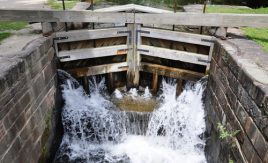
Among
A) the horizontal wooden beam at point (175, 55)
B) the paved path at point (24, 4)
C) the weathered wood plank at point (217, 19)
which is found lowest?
the horizontal wooden beam at point (175, 55)

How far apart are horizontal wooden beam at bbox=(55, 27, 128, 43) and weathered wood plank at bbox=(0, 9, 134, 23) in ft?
1.31

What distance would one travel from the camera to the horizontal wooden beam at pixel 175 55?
20.2 ft

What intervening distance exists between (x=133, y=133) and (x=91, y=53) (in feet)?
7.39

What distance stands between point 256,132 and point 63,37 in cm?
451

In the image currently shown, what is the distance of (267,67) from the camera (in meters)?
4.06

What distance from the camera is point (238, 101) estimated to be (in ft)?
13.3

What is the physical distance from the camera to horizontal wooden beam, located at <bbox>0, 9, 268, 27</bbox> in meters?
5.41

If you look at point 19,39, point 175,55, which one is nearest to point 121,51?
point 175,55

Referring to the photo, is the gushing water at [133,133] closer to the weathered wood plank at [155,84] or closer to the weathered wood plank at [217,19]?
the weathered wood plank at [155,84]

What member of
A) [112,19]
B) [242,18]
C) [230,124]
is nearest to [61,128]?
[112,19]

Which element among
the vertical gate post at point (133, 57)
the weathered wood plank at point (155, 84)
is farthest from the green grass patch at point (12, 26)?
the weathered wood plank at point (155, 84)

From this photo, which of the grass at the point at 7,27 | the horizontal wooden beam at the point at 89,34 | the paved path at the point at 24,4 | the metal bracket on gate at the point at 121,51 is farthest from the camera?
the paved path at the point at 24,4

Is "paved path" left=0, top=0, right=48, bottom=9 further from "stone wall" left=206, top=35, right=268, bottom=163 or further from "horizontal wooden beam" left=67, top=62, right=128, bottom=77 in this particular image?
"stone wall" left=206, top=35, right=268, bottom=163

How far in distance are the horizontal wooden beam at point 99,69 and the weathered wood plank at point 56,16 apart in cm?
135
